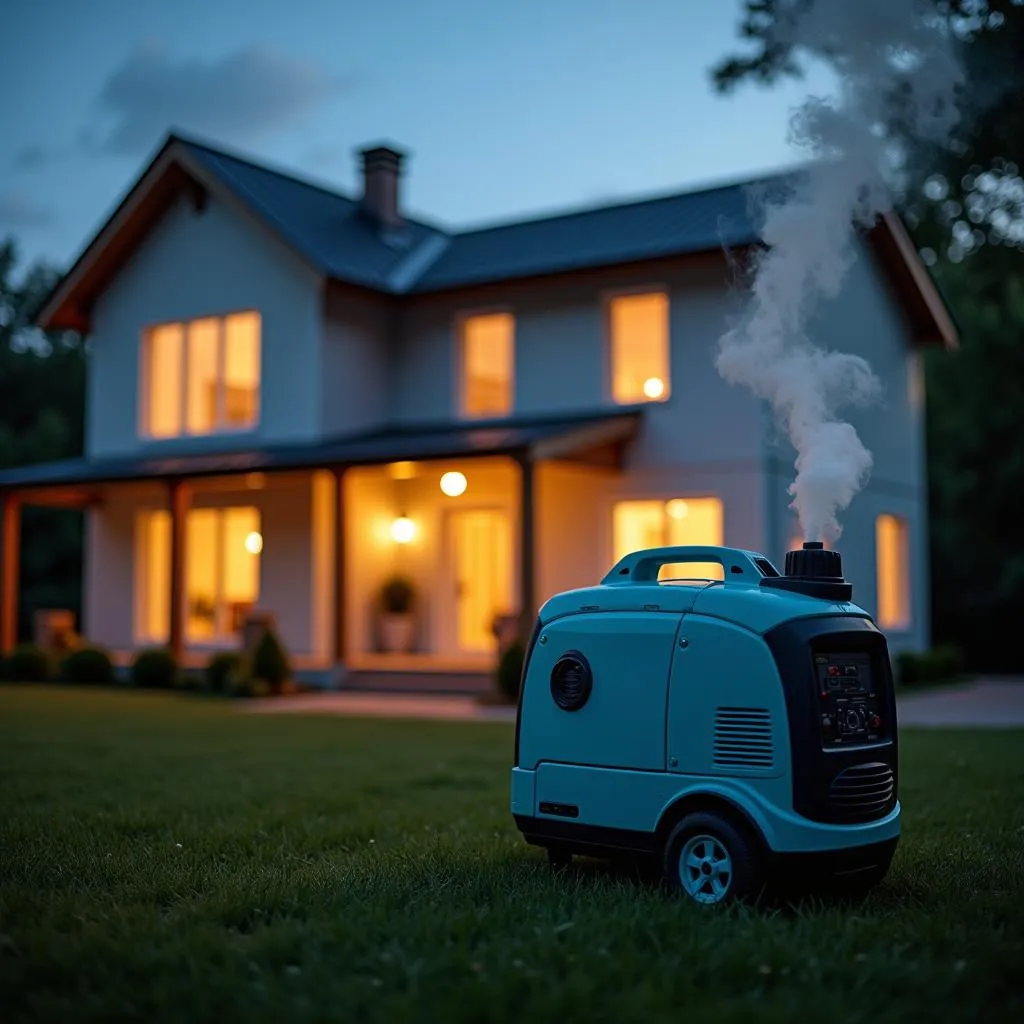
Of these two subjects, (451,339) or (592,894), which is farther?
(451,339)

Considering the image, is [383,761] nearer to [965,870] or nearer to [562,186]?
[965,870]

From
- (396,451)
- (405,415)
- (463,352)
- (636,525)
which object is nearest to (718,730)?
(396,451)

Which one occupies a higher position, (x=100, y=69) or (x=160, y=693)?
(x=100, y=69)

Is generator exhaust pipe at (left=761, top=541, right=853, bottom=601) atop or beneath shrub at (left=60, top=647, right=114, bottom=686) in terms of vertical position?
atop

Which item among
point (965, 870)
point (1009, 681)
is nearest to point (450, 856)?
point (965, 870)

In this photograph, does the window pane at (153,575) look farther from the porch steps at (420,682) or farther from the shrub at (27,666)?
→ the porch steps at (420,682)

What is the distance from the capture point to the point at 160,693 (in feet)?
60.1

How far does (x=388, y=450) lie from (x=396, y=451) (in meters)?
0.27

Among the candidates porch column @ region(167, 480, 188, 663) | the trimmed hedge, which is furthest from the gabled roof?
the trimmed hedge

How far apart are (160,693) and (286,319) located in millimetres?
5915

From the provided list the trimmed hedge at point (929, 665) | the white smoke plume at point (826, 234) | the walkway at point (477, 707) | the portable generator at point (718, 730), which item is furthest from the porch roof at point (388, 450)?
the portable generator at point (718, 730)

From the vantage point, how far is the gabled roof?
62.6ft

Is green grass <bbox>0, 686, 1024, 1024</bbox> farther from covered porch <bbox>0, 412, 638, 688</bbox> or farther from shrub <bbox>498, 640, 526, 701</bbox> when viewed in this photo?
covered porch <bbox>0, 412, 638, 688</bbox>

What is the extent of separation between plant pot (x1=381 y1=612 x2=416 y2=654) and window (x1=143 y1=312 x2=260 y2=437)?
3748mm
